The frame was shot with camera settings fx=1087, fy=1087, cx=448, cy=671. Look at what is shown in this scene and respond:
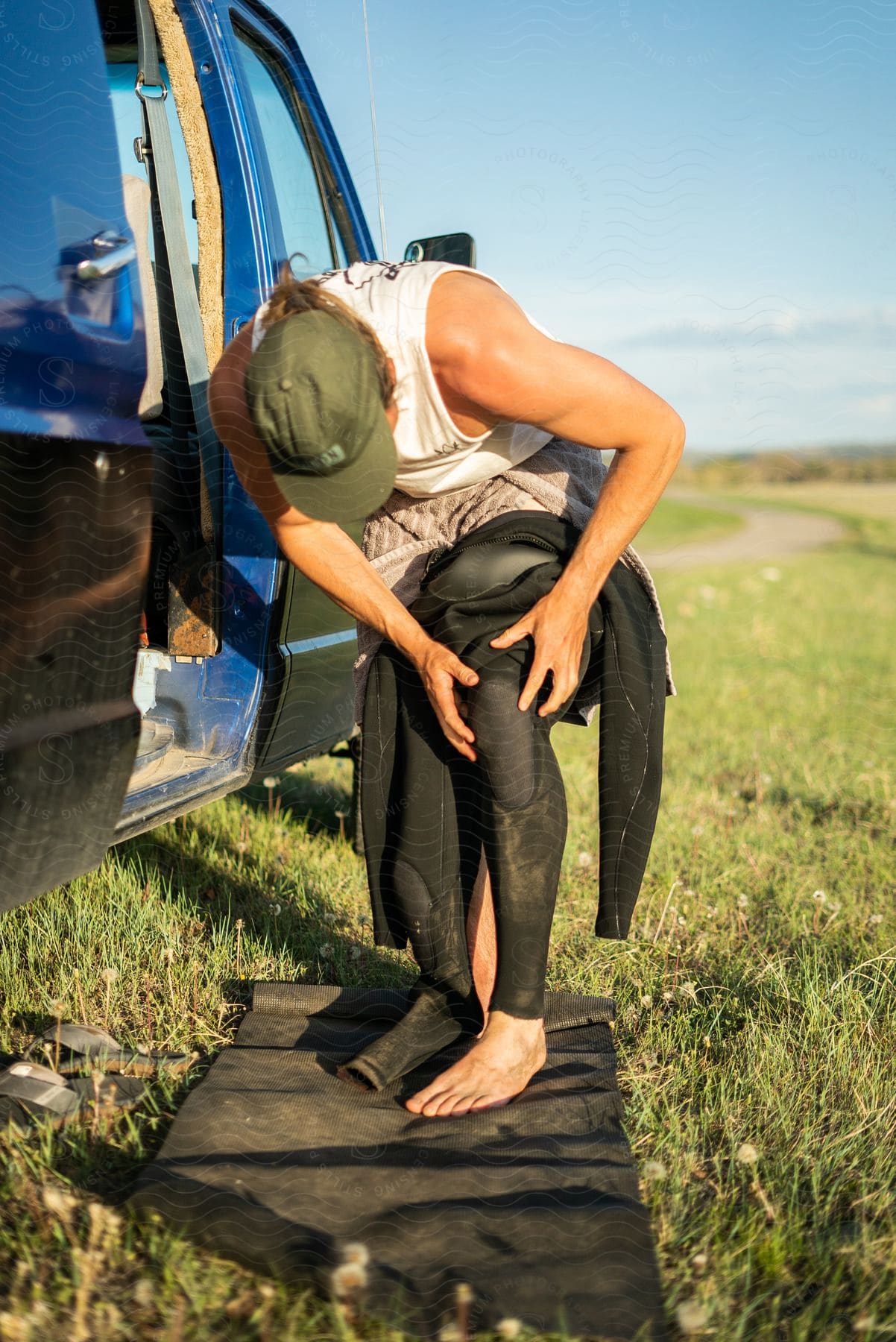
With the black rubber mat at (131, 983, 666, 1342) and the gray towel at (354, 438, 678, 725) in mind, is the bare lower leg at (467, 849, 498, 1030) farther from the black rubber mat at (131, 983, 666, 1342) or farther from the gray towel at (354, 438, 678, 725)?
the gray towel at (354, 438, 678, 725)

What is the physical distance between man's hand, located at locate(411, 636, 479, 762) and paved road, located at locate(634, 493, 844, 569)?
1.96 ft

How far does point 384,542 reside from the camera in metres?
2.20

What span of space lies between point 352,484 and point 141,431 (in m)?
0.42

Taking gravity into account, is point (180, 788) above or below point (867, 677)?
above

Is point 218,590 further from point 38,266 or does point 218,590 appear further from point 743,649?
point 743,649

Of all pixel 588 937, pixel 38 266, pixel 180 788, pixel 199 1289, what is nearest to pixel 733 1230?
pixel 199 1289

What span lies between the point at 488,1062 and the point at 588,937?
2.75 feet

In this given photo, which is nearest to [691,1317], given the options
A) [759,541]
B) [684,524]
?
[759,541]

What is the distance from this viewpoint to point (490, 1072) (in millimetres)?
1916

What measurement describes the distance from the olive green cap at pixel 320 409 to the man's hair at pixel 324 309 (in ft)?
→ 0.12

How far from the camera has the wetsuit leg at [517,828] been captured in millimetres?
1924

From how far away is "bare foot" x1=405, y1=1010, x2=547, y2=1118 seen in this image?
187 cm

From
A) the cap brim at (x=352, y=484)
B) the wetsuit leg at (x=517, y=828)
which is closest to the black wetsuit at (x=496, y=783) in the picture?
the wetsuit leg at (x=517, y=828)

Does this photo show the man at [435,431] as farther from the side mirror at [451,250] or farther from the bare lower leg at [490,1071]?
the side mirror at [451,250]
